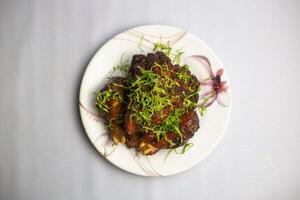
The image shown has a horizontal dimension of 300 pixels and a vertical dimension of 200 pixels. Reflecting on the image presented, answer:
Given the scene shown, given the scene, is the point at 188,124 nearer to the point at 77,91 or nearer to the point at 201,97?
the point at 201,97

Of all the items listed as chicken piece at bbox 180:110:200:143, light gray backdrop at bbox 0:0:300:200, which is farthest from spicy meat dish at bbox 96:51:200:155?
light gray backdrop at bbox 0:0:300:200

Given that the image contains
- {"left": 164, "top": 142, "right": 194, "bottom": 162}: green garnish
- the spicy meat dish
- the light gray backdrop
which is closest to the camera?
the spicy meat dish

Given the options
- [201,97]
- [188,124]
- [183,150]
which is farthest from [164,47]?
[183,150]

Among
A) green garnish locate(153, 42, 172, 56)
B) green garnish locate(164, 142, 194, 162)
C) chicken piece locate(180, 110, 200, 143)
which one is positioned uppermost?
green garnish locate(153, 42, 172, 56)

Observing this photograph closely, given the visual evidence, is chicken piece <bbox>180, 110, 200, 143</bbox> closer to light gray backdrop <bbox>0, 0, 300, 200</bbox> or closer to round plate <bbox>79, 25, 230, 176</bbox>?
round plate <bbox>79, 25, 230, 176</bbox>

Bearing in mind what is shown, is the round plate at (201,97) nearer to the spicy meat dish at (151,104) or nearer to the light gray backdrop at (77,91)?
the spicy meat dish at (151,104)

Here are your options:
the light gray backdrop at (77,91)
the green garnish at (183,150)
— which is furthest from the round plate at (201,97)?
the light gray backdrop at (77,91)
